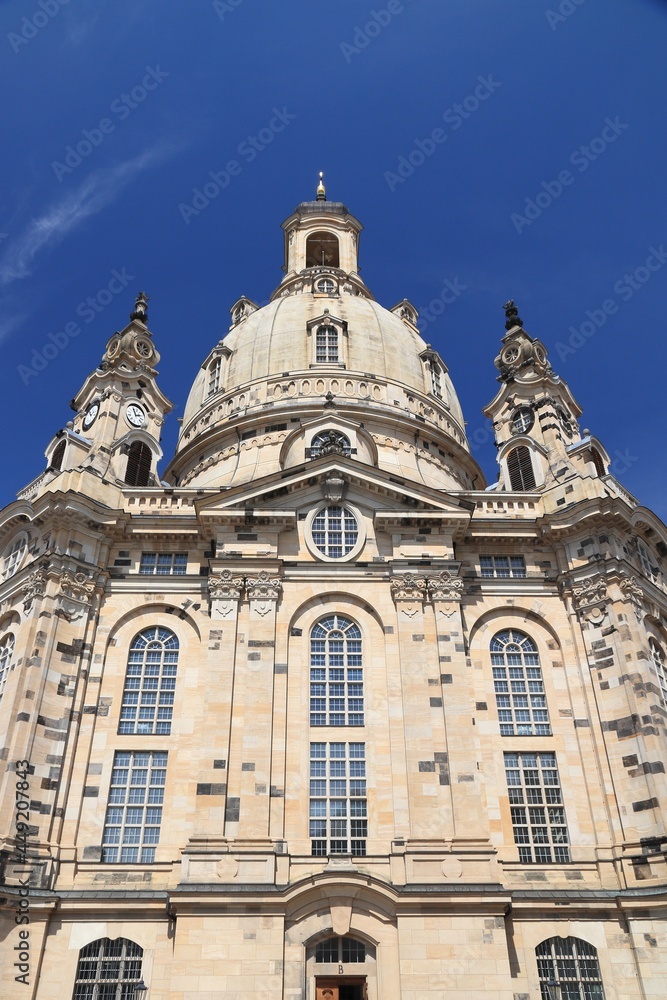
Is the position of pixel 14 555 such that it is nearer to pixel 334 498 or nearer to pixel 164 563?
pixel 164 563

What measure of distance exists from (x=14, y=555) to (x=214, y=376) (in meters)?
21.3

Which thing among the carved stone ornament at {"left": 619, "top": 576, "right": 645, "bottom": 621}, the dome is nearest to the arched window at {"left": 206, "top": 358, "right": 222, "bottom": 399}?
the dome

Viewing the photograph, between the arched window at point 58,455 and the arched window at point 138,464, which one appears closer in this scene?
the arched window at point 58,455

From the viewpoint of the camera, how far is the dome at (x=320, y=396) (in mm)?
45938

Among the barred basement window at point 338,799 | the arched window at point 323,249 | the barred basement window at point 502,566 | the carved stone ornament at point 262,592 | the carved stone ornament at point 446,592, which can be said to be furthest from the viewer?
the arched window at point 323,249

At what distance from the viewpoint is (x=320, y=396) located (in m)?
47.9

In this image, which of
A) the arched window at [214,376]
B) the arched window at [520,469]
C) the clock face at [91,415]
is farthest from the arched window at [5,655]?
the arched window at [520,469]

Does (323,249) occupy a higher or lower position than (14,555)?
higher

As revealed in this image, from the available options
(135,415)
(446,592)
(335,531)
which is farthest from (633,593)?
(135,415)

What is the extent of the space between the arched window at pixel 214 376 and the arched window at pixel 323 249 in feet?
62.2

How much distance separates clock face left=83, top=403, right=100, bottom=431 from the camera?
145ft

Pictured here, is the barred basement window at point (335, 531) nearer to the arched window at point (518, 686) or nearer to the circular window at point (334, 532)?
the circular window at point (334, 532)

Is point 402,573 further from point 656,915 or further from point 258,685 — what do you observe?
point 656,915

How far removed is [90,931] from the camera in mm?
27594
